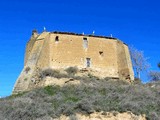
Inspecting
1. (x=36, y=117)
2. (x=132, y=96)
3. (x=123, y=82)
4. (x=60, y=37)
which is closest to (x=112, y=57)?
(x=123, y=82)

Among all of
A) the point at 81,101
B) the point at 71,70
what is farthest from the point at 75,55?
the point at 81,101

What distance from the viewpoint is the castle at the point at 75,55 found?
4188 cm

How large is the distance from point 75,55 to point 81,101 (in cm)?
1073

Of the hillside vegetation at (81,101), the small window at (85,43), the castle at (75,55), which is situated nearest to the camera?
the hillside vegetation at (81,101)

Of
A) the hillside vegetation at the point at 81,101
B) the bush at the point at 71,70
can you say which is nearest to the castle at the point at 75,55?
the bush at the point at 71,70

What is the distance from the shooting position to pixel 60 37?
42.8m

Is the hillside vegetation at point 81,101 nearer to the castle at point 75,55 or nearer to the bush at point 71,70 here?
the bush at point 71,70

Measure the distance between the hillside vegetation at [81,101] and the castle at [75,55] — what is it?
3.88 meters

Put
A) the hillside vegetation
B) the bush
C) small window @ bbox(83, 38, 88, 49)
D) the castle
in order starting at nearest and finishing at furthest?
the hillside vegetation, the bush, the castle, small window @ bbox(83, 38, 88, 49)

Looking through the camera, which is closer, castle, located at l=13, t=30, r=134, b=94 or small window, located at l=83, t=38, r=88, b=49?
castle, located at l=13, t=30, r=134, b=94

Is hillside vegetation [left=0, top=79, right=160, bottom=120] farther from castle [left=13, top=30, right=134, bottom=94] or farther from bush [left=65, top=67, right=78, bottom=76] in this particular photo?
castle [left=13, top=30, right=134, bottom=94]

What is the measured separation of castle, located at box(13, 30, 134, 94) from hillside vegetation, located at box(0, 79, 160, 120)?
3.88 m

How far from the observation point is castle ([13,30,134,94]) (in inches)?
1649

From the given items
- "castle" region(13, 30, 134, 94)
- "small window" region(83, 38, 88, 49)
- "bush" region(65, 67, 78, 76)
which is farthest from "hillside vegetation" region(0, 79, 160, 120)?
"small window" region(83, 38, 88, 49)
